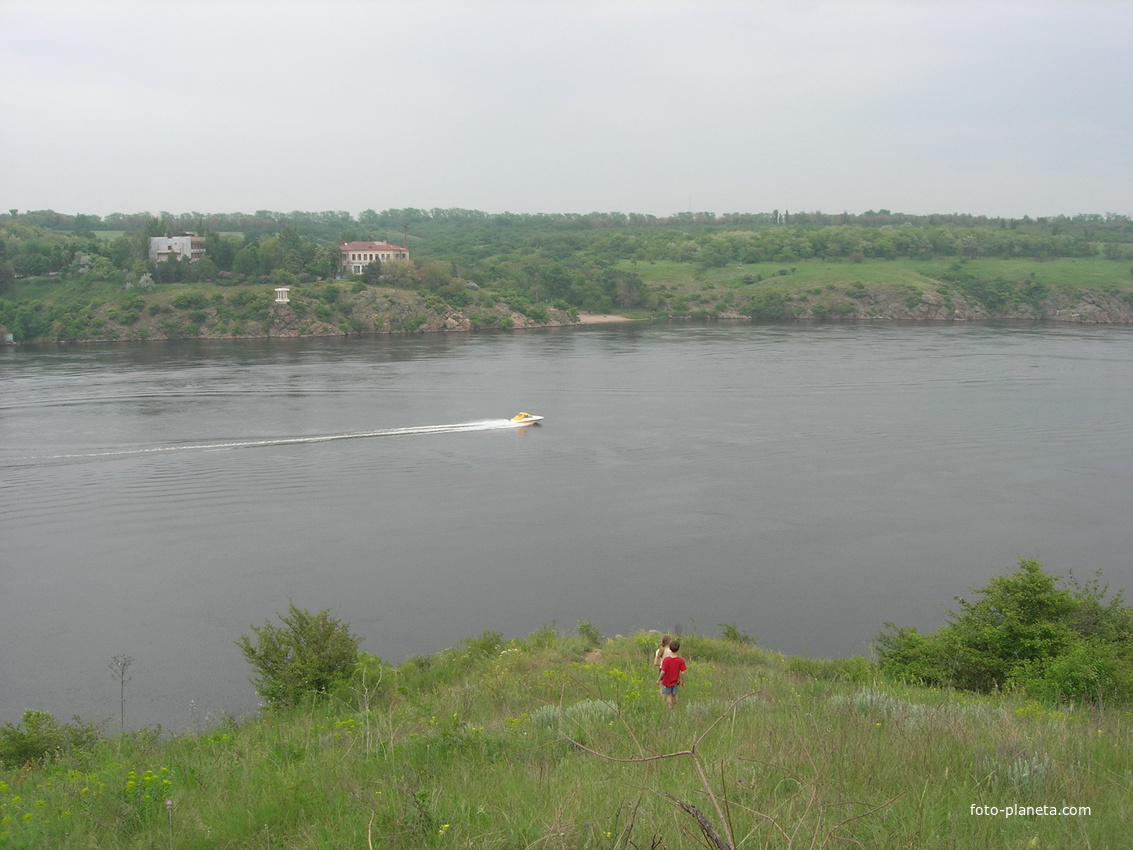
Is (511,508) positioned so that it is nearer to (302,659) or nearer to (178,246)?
(302,659)

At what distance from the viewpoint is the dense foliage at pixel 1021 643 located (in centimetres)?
1205

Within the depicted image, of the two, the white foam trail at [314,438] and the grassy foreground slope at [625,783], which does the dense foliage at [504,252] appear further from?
the grassy foreground slope at [625,783]

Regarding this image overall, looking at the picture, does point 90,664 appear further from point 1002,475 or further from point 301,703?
point 1002,475

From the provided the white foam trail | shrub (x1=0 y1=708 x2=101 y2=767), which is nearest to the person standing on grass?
shrub (x1=0 y1=708 x2=101 y2=767)

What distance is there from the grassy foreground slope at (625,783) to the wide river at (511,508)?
8.48 meters

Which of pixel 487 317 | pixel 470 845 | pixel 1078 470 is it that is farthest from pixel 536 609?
pixel 487 317

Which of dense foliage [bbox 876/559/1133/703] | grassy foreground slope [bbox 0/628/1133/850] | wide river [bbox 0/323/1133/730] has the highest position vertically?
grassy foreground slope [bbox 0/628/1133/850]

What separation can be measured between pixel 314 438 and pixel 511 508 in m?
12.9

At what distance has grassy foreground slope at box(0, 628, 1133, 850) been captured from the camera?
438 cm

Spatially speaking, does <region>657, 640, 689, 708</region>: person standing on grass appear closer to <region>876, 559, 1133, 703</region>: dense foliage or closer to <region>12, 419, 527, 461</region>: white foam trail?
<region>876, 559, 1133, 703</region>: dense foliage

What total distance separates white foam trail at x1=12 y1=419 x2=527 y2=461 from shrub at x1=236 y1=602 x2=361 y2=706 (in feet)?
71.9

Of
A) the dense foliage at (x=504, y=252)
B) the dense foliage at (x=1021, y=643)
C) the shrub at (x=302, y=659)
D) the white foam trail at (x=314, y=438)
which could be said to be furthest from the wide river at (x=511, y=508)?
the dense foliage at (x=504, y=252)

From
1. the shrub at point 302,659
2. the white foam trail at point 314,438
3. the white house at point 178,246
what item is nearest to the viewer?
the shrub at point 302,659

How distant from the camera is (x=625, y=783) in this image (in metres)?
5.14
